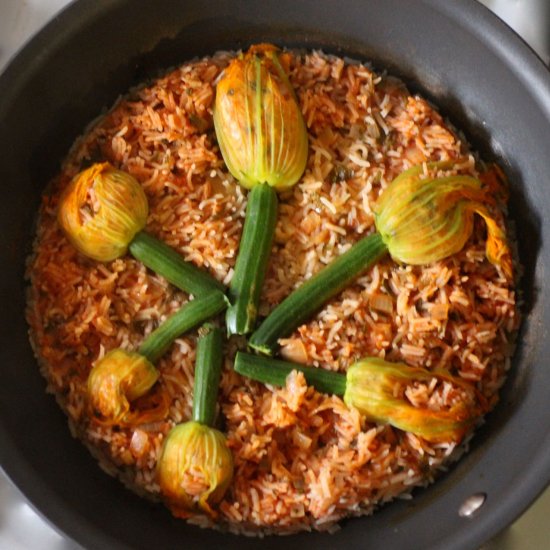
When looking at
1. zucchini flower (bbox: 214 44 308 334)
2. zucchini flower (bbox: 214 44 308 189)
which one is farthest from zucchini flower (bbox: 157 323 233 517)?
zucchini flower (bbox: 214 44 308 189)

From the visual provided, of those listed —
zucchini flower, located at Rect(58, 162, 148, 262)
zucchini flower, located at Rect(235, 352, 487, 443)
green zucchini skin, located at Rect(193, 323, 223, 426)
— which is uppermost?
zucchini flower, located at Rect(235, 352, 487, 443)

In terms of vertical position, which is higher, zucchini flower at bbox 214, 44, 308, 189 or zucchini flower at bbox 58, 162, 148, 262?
zucchini flower at bbox 214, 44, 308, 189

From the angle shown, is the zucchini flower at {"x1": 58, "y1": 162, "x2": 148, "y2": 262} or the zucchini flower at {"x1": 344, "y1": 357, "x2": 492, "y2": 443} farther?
the zucchini flower at {"x1": 58, "y1": 162, "x2": 148, "y2": 262}

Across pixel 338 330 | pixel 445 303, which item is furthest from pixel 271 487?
pixel 445 303

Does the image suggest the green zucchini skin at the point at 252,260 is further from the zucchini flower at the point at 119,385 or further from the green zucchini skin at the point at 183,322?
the zucchini flower at the point at 119,385

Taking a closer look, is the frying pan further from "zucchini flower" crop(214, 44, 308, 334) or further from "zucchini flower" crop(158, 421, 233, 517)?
"zucchini flower" crop(214, 44, 308, 334)

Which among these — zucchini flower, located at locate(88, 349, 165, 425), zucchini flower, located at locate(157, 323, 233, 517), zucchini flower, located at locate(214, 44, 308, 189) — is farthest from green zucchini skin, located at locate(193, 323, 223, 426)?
zucchini flower, located at locate(214, 44, 308, 189)

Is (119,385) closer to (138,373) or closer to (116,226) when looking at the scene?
(138,373)
